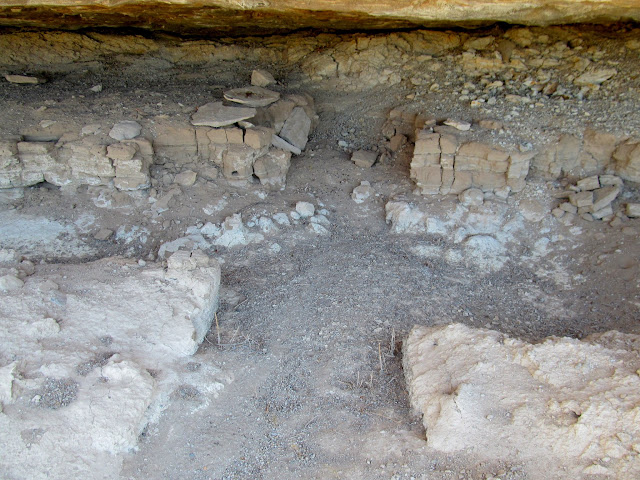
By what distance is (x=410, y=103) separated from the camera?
7090 mm

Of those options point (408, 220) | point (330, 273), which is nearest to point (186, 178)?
point (330, 273)

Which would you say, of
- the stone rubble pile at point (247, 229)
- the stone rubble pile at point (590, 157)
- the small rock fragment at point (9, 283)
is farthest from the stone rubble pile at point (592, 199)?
the small rock fragment at point (9, 283)

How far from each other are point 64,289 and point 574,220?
17.3 feet

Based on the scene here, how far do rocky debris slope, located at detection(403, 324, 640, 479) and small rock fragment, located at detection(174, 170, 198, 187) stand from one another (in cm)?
355

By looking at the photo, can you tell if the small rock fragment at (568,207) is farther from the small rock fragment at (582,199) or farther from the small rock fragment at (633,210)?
the small rock fragment at (633,210)

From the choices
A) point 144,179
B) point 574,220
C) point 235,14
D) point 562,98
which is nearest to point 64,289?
point 144,179

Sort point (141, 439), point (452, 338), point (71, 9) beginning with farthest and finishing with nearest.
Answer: point (71, 9) < point (452, 338) < point (141, 439)

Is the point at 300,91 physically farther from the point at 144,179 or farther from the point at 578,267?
the point at 578,267

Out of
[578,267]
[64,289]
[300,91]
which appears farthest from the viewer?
[300,91]

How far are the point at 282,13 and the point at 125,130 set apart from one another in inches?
87.1

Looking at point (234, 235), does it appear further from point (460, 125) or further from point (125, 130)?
point (460, 125)

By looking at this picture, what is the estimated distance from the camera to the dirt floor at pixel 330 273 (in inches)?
138

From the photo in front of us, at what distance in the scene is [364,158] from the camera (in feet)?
23.0

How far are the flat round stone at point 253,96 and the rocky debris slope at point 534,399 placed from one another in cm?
400
